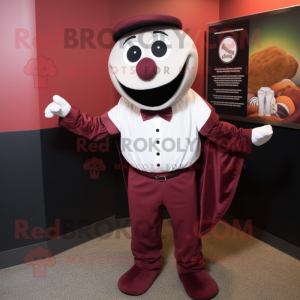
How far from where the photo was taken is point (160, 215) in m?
2.12

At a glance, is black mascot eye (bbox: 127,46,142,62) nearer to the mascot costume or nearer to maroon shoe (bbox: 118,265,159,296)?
the mascot costume

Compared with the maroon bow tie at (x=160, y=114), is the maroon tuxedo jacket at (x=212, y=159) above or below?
below

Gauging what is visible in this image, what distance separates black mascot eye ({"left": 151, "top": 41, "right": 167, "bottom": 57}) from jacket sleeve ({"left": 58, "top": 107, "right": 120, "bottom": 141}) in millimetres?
521

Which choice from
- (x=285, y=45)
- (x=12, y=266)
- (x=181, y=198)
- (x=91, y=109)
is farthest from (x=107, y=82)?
(x=12, y=266)

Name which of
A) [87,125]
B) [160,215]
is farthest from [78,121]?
[160,215]

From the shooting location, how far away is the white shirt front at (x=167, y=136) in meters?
1.90

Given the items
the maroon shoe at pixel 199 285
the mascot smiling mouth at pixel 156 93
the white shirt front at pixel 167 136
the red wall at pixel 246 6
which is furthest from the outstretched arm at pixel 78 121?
the red wall at pixel 246 6

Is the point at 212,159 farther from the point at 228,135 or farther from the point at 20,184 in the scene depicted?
the point at 20,184

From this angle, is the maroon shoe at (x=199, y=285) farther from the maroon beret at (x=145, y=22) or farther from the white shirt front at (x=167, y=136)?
the maroon beret at (x=145, y=22)

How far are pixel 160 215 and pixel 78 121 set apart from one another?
2.51 feet

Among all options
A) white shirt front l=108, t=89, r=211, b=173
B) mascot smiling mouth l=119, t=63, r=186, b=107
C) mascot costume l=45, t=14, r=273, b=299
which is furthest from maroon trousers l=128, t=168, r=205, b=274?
mascot smiling mouth l=119, t=63, r=186, b=107

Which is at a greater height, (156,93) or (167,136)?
(156,93)

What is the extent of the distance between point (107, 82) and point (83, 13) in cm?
49

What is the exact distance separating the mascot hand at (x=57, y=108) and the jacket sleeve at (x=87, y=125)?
1.5 inches
